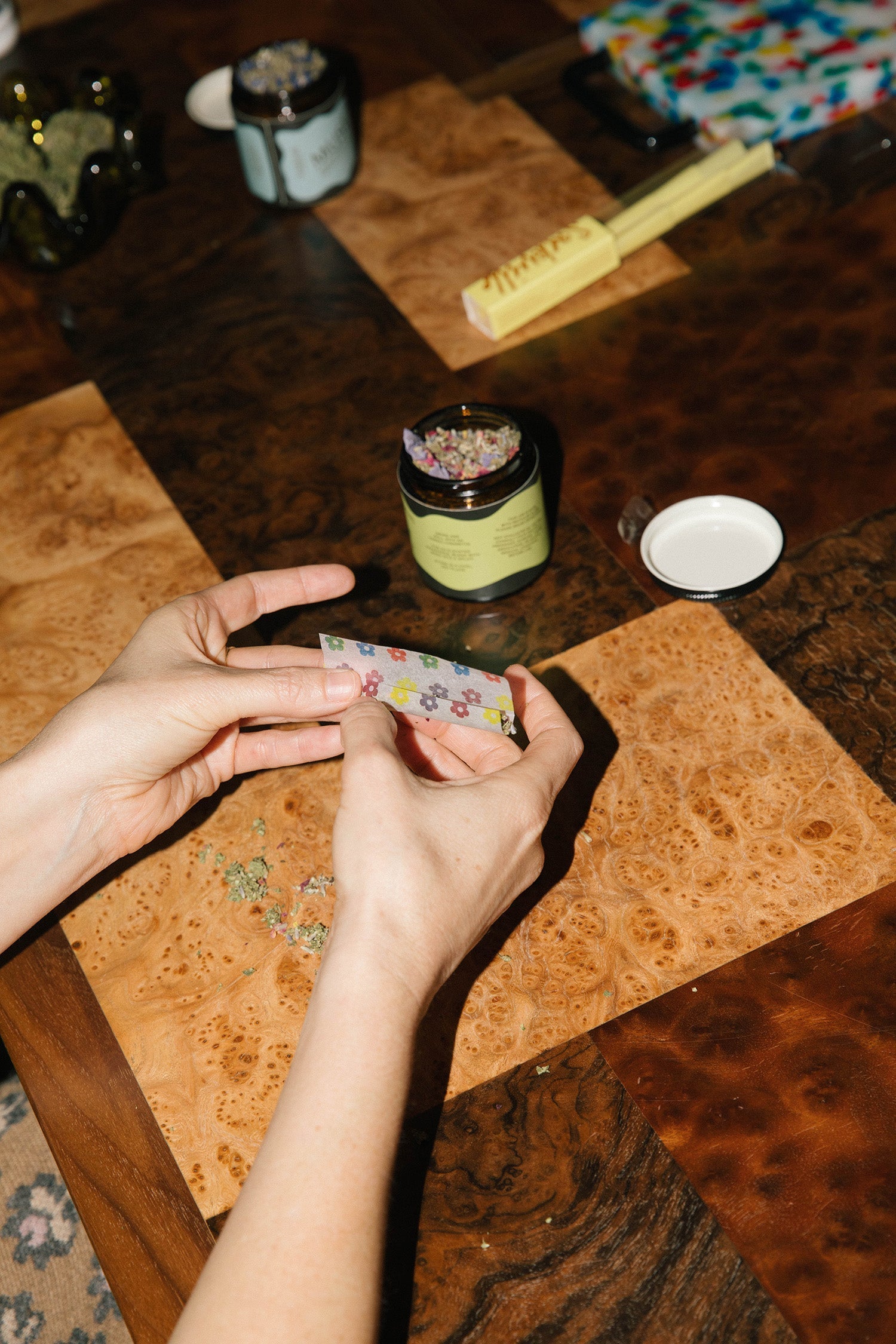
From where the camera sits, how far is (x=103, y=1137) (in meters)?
0.97

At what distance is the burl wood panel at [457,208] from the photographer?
62.2 inches

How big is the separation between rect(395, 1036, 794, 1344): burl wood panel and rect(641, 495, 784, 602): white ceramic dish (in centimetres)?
53

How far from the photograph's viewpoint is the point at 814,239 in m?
1.57

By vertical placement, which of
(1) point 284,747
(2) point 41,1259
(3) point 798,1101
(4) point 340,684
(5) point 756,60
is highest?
(5) point 756,60

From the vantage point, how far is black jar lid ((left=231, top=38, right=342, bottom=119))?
1.58 m

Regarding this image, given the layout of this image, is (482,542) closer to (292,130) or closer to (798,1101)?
(798,1101)

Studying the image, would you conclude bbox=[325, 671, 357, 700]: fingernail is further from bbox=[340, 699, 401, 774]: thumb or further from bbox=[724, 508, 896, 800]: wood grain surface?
bbox=[724, 508, 896, 800]: wood grain surface

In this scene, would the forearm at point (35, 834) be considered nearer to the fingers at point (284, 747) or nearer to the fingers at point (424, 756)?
the fingers at point (284, 747)

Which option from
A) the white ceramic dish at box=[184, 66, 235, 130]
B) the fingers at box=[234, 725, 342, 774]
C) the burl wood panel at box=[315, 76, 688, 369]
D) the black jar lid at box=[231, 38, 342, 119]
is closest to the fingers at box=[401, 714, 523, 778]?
the fingers at box=[234, 725, 342, 774]

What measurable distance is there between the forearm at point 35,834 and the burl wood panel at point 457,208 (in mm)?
810

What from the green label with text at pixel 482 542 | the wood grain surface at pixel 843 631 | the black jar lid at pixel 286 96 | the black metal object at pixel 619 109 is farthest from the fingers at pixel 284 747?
the black metal object at pixel 619 109

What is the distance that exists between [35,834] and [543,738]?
0.49 m

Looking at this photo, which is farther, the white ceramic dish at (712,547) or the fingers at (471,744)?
the white ceramic dish at (712,547)

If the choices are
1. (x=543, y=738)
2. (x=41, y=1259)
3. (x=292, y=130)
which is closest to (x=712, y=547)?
(x=543, y=738)
